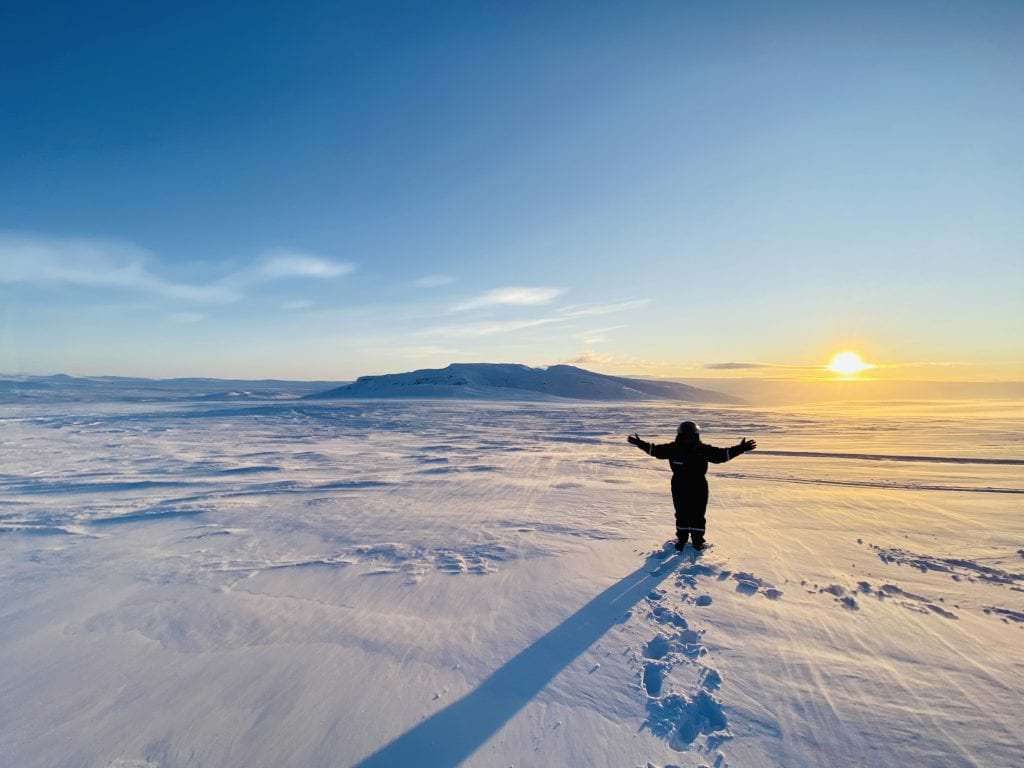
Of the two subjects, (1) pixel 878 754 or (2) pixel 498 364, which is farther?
(2) pixel 498 364

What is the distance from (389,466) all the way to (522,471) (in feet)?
10.8

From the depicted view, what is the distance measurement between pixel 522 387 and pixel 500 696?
2818 inches

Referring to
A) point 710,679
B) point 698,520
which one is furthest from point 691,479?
point 710,679

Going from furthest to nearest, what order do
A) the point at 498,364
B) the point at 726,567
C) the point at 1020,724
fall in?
1. the point at 498,364
2. the point at 726,567
3. the point at 1020,724

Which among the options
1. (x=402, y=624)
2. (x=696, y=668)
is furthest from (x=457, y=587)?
(x=696, y=668)

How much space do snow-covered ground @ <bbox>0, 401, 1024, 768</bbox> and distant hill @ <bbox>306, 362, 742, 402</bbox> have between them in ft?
151

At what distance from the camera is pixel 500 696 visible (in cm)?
295

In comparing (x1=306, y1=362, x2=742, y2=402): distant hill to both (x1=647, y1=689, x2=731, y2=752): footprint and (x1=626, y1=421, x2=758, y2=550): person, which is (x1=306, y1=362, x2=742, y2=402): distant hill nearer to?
(x1=626, y1=421, x2=758, y2=550): person

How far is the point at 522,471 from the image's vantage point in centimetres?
1119

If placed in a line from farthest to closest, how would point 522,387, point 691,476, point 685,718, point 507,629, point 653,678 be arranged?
point 522,387
point 691,476
point 507,629
point 653,678
point 685,718

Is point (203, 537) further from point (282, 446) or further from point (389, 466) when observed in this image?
point (282, 446)

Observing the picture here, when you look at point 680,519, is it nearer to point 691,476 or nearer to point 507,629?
point 691,476

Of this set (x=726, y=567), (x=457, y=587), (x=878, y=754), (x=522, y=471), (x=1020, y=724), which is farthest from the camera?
(x=522, y=471)

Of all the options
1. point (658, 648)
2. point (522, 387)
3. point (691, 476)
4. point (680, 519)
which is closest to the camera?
point (658, 648)
